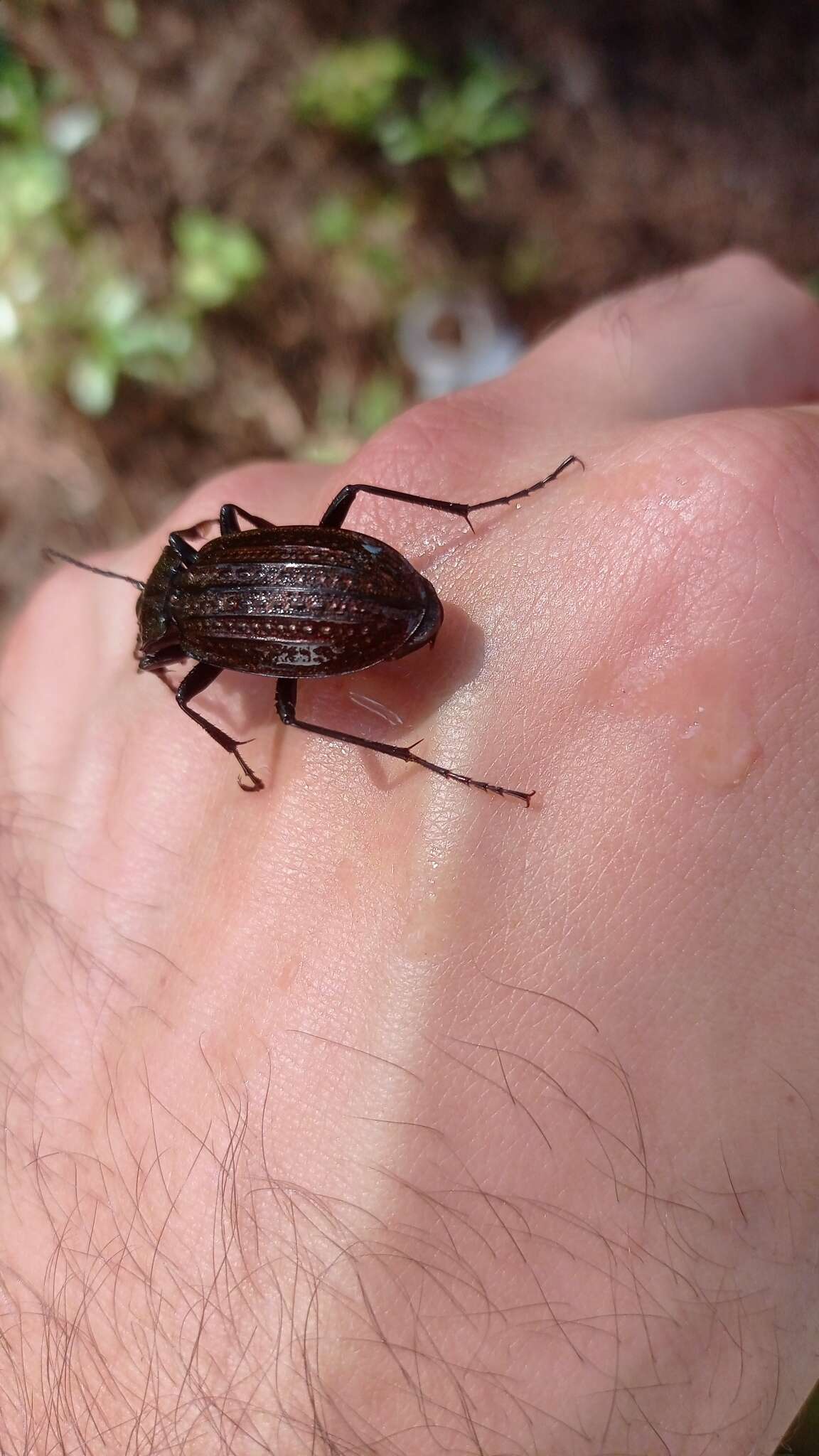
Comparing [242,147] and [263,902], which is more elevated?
[242,147]

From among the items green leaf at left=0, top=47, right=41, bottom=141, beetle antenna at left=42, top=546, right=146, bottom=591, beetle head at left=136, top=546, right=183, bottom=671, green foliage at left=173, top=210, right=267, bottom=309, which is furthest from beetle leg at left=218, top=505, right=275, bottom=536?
green leaf at left=0, top=47, right=41, bottom=141

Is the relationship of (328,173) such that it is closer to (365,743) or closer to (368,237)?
(368,237)

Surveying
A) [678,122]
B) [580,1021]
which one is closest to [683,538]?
[580,1021]

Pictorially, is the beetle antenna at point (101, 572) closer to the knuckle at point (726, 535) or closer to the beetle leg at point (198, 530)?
the beetle leg at point (198, 530)

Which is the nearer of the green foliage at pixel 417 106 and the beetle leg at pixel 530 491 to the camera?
the beetle leg at pixel 530 491

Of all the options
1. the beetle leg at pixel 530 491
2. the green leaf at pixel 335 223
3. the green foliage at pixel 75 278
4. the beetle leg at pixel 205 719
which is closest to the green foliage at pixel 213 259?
the green foliage at pixel 75 278

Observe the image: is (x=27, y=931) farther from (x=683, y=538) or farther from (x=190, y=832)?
(x=683, y=538)

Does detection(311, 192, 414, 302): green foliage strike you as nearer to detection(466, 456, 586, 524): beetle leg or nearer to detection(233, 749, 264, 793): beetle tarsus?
detection(466, 456, 586, 524): beetle leg
